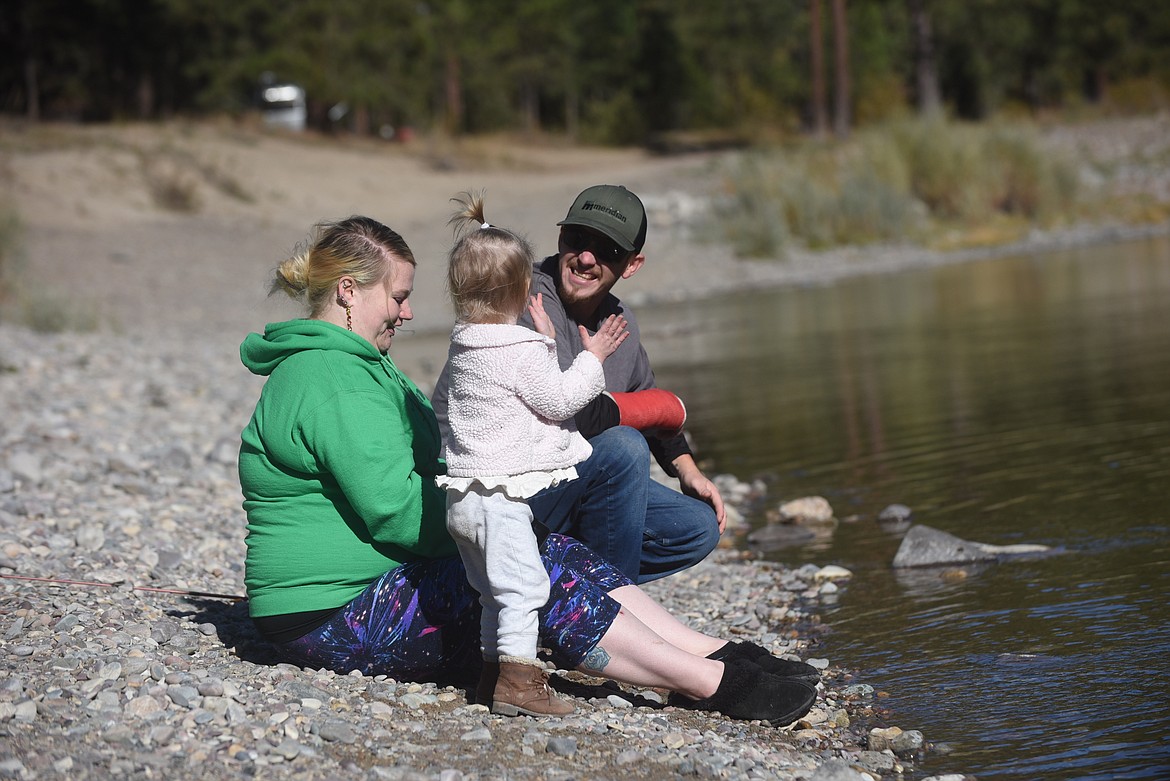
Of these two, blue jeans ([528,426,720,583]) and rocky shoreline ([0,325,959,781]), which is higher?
blue jeans ([528,426,720,583])

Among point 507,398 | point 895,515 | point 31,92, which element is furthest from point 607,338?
point 31,92

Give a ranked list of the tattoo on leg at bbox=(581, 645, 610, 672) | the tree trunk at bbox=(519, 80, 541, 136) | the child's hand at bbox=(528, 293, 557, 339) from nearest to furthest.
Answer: the tattoo on leg at bbox=(581, 645, 610, 672) → the child's hand at bbox=(528, 293, 557, 339) → the tree trunk at bbox=(519, 80, 541, 136)

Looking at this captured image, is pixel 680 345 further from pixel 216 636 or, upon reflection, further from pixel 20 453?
pixel 216 636

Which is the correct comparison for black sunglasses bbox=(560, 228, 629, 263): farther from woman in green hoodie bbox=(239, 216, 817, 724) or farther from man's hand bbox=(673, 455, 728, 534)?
man's hand bbox=(673, 455, 728, 534)

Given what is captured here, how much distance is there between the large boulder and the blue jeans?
1.07 metres

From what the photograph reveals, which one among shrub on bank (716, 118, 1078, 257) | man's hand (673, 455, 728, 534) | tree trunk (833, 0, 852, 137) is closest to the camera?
man's hand (673, 455, 728, 534)

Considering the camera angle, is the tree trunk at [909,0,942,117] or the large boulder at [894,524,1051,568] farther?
the tree trunk at [909,0,942,117]

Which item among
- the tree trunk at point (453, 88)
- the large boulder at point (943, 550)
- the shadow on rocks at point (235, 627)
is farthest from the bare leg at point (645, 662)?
the tree trunk at point (453, 88)

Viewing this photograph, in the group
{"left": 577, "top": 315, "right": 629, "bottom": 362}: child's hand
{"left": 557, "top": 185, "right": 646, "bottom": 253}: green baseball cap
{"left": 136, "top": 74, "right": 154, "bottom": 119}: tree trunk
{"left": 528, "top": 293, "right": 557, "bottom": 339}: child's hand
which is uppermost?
{"left": 136, "top": 74, "right": 154, "bottom": 119}: tree trunk

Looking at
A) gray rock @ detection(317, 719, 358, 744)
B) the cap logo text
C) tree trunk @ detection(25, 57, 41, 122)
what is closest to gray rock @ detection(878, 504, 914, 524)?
the cap logo text

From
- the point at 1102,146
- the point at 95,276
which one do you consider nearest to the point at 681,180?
the point at 1102,146

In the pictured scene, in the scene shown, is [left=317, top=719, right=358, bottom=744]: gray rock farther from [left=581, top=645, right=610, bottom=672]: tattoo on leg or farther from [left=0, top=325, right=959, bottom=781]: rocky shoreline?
[left=581, top=645, right=610, bottom=672]: tattoo on leg

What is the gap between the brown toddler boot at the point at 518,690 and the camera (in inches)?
121

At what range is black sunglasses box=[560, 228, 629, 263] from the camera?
3.65 metres
